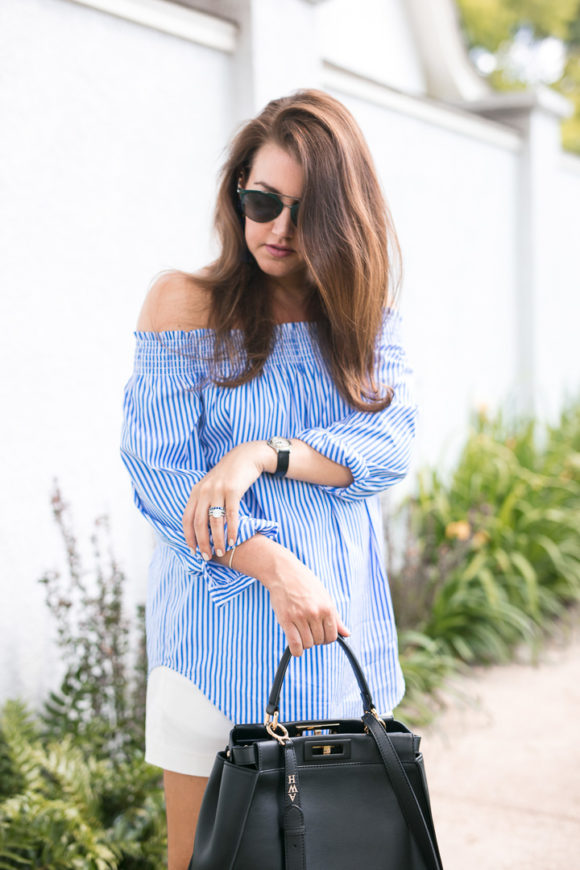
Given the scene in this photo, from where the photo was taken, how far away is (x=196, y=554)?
146 cm

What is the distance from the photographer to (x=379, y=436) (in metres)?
1.64

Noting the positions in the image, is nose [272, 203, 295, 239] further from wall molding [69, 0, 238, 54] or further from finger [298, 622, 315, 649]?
wall molding [69, 0, 238, 54]

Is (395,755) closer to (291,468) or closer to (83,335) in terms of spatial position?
(291,468)

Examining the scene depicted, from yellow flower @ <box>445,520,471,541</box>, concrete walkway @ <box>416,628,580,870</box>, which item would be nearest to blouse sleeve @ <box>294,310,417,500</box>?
concrete walkway @ <box>416,628,580,870</box>

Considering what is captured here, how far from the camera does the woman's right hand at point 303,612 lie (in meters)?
1.38

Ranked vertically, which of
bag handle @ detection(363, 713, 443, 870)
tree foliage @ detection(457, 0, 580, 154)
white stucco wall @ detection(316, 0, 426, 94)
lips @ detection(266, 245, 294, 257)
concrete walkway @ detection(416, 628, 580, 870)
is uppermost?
tree foliage @ detection(457, 0, 580, 154)

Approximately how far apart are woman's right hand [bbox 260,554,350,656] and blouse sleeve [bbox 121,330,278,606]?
11 centimetres

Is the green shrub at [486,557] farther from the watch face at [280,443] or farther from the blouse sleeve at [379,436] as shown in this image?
the watch face at [280,443]

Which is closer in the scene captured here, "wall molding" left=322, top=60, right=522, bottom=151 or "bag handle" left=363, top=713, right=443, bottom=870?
"bag handle" left=363, top=713, right=443, bottom=870

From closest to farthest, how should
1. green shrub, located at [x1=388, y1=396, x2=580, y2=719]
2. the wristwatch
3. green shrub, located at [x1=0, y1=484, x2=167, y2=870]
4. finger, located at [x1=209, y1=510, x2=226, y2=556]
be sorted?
finger, located at [x1=209, y1=510, x2=226, y2=556], the wristwatch, green shrub, located at [x1=0, y1=484, x2=167, y2=870], green shrub, located at [x1=388, y1=396, x2=580, y2=719]

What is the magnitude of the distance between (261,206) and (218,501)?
550 mm

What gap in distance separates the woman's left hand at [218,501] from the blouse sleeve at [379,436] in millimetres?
171

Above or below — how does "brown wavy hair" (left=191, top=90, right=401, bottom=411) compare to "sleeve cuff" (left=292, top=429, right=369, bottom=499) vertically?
above

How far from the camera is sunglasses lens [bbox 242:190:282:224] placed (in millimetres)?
1597
